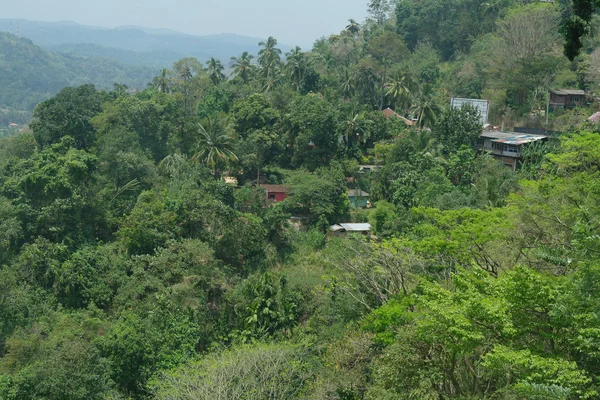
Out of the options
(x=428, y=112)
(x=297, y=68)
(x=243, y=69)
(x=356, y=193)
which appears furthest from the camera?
(x=243, y=69)

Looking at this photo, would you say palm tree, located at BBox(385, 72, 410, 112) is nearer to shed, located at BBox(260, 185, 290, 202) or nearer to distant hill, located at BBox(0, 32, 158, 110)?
shed, located at BBox(260, 185, 290, 202)

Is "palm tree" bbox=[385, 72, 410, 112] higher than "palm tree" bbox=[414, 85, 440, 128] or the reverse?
higher

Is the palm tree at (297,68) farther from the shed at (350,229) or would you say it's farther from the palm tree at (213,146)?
the shed at (350,229)

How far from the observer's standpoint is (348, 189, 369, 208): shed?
103ft

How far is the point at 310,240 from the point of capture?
27859mm

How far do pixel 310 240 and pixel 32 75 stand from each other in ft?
517

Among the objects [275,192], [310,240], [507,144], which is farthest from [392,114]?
[310,240]

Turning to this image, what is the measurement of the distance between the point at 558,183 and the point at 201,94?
3455cm

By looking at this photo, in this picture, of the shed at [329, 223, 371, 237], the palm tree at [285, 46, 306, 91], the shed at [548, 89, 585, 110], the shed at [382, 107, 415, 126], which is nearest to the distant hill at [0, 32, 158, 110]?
the palm tree at [285, 46, 306, 91]

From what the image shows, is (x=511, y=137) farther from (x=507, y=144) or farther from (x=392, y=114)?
(x=392, y=114)

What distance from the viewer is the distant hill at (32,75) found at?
486 feet

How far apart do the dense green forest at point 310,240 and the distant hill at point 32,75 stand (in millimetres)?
117152

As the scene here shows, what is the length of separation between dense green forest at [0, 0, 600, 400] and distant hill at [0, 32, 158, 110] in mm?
117152

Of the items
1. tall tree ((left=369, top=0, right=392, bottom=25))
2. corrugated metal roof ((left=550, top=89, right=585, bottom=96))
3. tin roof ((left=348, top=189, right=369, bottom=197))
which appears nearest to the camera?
tin roof ((left=348, top=189, right=369, bottom=197))
